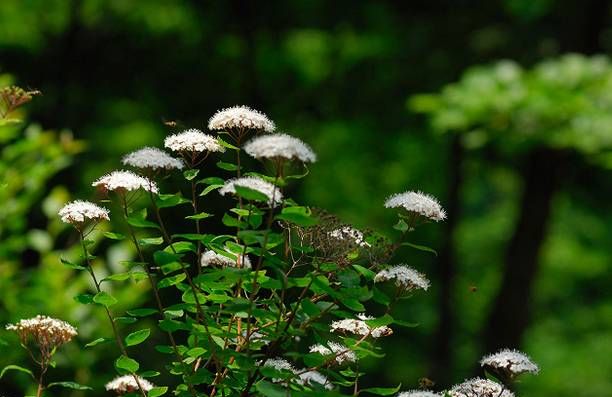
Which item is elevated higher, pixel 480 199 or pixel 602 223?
pixel 480 199

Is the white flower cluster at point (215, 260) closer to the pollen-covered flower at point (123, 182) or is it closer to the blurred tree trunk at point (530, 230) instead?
the pollen-covered flower at point (123, 182)

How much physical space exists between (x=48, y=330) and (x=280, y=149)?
828 mm

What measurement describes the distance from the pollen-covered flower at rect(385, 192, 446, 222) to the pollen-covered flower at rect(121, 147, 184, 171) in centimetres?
51

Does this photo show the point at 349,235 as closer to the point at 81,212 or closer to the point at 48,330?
the point at 81,212

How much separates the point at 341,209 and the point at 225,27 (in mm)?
3526

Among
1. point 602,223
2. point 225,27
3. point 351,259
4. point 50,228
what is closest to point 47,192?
point 225,27

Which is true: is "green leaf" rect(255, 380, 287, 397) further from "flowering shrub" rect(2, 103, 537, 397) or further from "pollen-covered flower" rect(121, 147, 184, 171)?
"pollen-covered flower" rect(121, 147, 184, 171)

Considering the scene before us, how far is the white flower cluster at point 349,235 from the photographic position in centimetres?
221

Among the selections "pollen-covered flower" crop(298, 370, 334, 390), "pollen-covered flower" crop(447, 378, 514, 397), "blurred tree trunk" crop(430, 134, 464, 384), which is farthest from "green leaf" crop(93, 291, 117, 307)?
"blurred tree trunk" crop(430, 134, 464, 384)

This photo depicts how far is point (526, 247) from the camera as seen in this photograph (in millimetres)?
10641

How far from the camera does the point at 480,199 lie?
1808cm

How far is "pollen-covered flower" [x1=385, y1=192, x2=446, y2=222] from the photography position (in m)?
2.18

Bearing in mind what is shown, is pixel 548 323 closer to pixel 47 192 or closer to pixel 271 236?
pixel 47 192

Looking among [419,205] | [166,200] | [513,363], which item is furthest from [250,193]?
[513,363]
